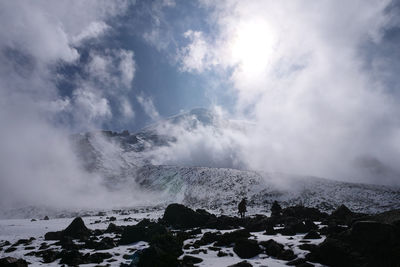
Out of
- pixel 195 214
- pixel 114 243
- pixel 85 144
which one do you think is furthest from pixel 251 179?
pixel 85 144

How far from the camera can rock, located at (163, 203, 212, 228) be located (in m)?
25.1

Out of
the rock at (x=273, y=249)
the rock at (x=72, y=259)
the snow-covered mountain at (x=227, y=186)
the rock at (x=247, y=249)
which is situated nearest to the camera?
the rock at (x=273, y=249)

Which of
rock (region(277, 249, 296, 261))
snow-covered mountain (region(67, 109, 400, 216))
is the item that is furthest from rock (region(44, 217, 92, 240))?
snow-covered mountain (region(67, 109, 400, 216))

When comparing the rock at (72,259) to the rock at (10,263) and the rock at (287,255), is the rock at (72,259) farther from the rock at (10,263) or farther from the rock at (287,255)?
the rock at (287,255)

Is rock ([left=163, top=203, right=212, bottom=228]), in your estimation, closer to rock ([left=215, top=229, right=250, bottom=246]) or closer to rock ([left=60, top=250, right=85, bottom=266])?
rock ([left=215, top=229, right=250, bottom=246])

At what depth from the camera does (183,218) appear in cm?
2581

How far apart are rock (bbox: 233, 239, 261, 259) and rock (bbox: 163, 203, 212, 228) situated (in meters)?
12.1

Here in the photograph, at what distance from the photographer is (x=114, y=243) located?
61.4 ft

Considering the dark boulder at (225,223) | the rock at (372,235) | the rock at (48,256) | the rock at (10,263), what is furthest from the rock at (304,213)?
the rock at (10,263)

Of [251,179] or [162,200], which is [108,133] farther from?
[251,179]

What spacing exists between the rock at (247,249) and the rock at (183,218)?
12.1 meters

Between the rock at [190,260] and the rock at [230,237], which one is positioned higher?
the rock at [230,237]

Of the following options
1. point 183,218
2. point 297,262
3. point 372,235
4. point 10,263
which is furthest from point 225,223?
point 10,263

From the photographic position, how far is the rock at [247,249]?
1273 cm
